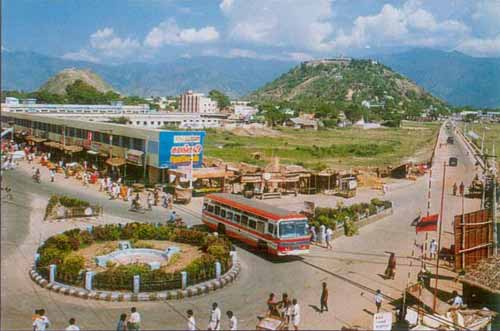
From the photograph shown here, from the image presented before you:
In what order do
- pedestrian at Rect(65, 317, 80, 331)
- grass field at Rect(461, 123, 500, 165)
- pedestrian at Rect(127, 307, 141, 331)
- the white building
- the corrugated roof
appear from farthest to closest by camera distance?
grass field at Rect(461, 123, 500, 165), the white building, the corrugated roof, pedestrian at Rect(127, 307, 141, 331), pedestrian at Rect(65, 317, 80, 331)

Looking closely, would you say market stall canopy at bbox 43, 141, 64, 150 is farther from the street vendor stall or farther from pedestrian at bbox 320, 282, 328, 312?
pedestrian at bbox 320, 282, 328, 312

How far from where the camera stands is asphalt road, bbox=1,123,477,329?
19.4 ft

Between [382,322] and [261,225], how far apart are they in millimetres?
2542

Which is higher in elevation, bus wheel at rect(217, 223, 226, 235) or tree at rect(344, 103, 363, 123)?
tree at rect(344, 103, 363, 123)

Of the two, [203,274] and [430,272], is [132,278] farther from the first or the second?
[430,272]

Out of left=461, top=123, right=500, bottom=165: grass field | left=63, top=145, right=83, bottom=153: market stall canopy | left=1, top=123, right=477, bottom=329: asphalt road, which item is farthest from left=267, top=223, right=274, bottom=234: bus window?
left=461, top=123, right=500, bottom=165: grass field

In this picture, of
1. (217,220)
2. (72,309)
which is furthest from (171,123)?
(72,309)

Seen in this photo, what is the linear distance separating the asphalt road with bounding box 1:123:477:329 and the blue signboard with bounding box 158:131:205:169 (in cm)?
107

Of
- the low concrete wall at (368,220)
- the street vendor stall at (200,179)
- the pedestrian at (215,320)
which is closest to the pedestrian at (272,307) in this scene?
the pedestrian at (215,320)

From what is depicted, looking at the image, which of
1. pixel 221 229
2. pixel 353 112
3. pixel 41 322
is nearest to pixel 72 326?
pixel 41 322

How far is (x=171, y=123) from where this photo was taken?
40.7 ft

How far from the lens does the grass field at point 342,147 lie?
1413cm

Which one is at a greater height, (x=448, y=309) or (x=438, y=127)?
(x=438, y=127)

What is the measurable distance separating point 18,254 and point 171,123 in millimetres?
5957
